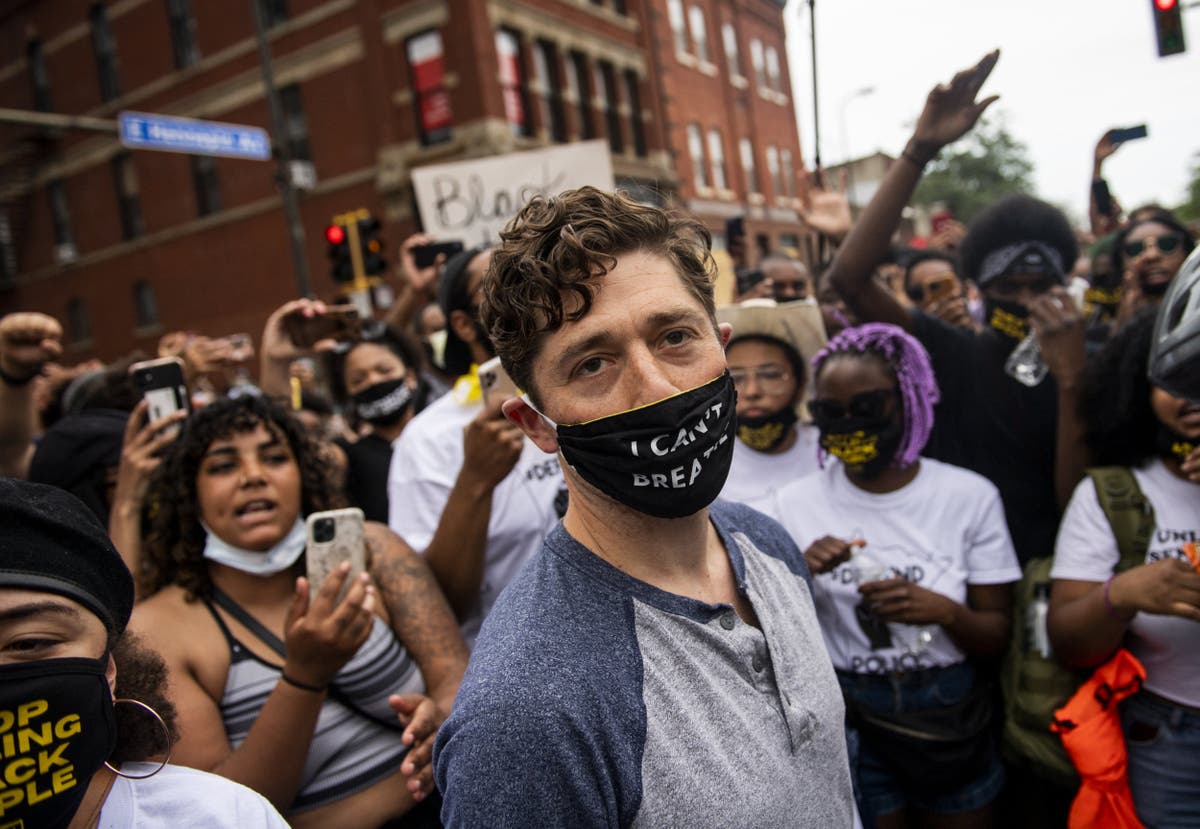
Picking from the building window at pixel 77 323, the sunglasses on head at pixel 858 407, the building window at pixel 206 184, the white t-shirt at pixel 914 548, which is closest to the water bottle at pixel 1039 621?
the white t-shirt at pixel 914 548

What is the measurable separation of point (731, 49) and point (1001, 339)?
29345 mm

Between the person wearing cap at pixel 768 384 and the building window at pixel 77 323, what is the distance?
94.0ft

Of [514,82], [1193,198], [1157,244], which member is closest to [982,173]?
[1193,198]

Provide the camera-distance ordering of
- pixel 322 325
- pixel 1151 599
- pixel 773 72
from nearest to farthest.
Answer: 1. pixel 1151 599
2. pixel 322 325
3. pixel 773 72

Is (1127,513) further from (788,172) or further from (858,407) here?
(788,172)

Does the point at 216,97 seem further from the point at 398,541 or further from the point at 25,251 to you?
the point at 398,541

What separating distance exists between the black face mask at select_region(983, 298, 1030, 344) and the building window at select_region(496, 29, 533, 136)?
1693 cm

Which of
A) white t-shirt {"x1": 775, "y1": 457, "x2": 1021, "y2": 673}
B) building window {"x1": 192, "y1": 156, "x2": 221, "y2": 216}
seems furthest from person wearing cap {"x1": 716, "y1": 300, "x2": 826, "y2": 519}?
building window {"x1": 192, "y1": 156, "x2": 221, "y2": 216}

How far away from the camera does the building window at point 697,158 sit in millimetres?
26281

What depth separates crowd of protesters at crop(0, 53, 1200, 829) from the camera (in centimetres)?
137

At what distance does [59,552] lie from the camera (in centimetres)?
145

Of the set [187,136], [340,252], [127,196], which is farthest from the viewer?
[127,196]

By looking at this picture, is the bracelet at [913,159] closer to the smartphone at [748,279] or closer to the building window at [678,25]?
the smartphone at [748,279]

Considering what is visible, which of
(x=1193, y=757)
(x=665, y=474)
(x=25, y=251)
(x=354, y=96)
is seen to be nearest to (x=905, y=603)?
(x=1193, y=757)
